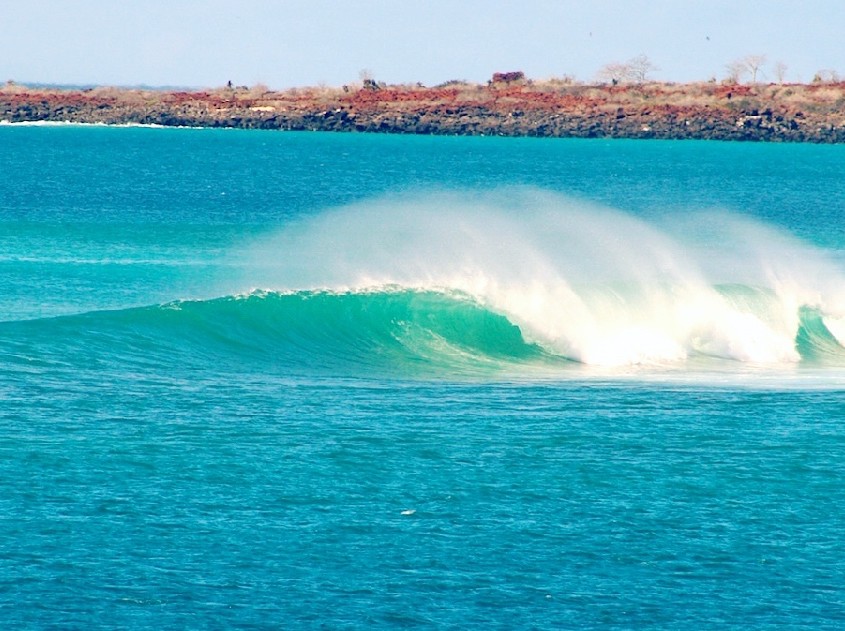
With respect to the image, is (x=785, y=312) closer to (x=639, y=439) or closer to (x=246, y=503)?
(x=639, y=439)

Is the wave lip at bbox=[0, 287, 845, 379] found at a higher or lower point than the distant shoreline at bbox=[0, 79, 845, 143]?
lower

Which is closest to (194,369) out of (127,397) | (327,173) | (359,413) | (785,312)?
(127,397)

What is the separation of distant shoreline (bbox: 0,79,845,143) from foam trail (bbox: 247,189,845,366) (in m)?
96.3

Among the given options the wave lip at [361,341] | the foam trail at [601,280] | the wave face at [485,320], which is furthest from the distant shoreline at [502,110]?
the wave lip at [361,341]

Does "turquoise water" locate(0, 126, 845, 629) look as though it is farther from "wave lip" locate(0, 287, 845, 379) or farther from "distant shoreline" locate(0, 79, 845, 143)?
"distant shoreline" locate(0, 79, 845, 143)

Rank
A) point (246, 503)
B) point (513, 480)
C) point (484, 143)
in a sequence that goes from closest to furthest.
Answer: point (246, 503) < point (513, 480) < point (484, 143)

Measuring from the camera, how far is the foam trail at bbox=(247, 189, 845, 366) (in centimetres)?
2397

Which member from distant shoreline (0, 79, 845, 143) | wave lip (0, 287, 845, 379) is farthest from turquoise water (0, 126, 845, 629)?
distant shoreline (0, 79, 845, 143)

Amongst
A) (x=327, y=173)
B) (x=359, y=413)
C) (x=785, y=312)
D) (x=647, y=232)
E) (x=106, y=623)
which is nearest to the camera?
(x=106, y=623)

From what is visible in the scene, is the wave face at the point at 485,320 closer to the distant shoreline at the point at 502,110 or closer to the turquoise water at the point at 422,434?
the turquoise water at the point at 422,434

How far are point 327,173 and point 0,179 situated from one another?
2036cm

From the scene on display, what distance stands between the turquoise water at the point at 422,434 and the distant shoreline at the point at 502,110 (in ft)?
333

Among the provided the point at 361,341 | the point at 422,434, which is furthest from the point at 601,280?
the point at 422,434

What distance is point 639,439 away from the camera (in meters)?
15.8
